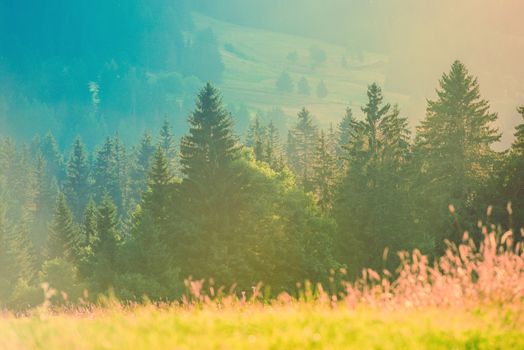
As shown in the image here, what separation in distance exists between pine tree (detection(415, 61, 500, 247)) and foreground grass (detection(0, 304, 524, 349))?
41608 mm

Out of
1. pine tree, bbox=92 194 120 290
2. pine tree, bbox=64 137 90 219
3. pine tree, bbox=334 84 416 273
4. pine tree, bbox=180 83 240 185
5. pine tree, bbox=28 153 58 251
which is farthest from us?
pine tree, bbox=64 137 90 219

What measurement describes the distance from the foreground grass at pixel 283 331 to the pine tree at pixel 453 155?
41.6m

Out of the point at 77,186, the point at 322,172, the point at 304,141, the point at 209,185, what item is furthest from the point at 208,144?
the point at 77,186

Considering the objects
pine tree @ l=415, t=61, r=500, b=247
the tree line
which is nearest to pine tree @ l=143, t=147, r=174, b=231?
the tree line

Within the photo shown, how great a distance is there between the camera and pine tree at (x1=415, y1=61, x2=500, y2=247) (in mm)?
48281

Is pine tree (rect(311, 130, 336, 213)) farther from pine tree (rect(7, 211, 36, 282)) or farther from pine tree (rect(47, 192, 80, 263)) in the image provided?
pine tree (rect(7, 211, 36, 282))

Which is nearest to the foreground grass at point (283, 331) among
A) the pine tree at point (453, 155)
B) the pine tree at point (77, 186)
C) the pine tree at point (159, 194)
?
the pine tree at point (159, 194)

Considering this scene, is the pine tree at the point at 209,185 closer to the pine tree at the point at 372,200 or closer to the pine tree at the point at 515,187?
the pine tree at the point at 372,200

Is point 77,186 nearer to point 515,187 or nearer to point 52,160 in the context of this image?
point 52,160

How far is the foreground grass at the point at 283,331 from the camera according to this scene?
4844 mm

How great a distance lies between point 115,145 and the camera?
120 m

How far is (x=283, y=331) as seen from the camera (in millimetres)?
5277

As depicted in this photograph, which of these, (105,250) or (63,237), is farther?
(63,237)

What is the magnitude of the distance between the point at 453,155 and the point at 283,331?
155 ft
